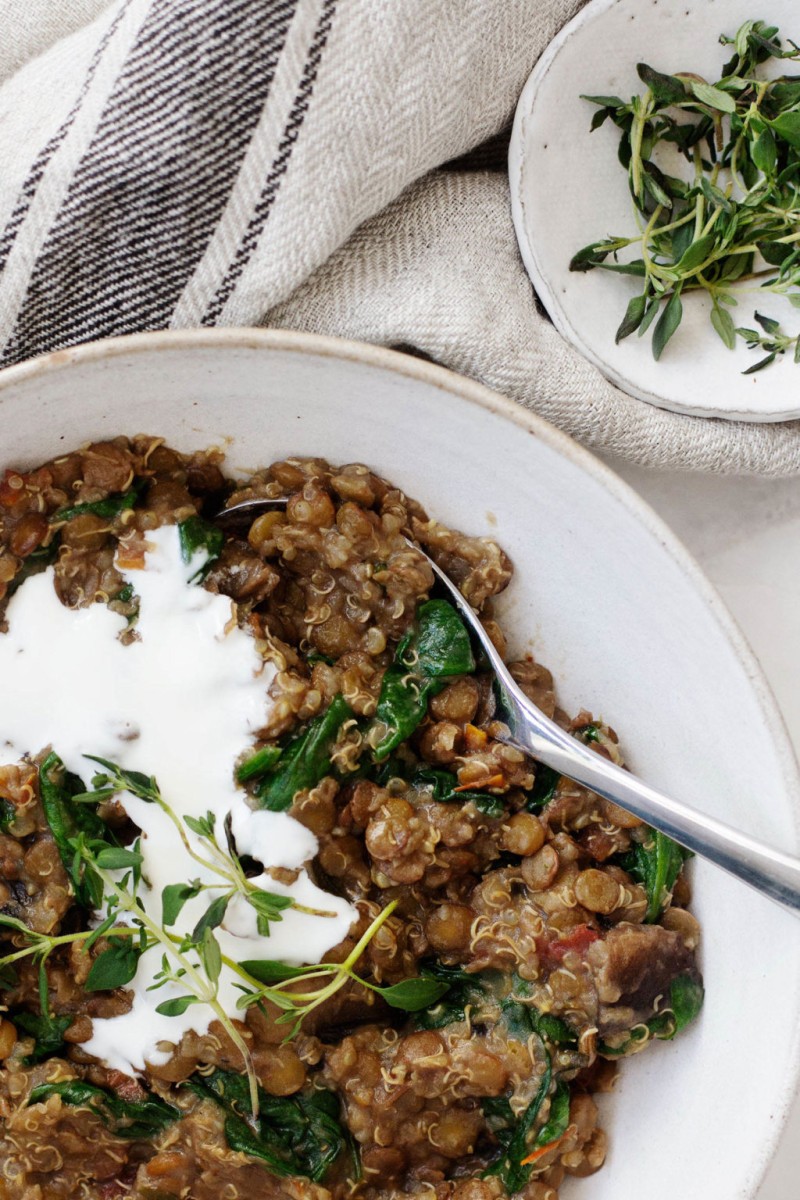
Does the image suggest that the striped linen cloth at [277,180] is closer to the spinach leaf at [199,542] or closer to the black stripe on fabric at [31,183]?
the black stripe on fabric at [31,183]

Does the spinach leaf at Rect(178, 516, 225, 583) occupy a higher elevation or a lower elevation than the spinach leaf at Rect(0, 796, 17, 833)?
higher

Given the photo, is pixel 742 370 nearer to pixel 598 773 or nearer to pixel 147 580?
pixel 598 773

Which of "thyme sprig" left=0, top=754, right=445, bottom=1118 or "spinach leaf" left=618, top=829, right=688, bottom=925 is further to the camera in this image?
"spinach leaf" left=618, top=829, right=688, bottom=925

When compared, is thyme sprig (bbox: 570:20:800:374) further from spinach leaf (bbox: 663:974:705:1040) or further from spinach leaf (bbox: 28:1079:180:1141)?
spinach leaf (bbox: 28:1079:180:1141)

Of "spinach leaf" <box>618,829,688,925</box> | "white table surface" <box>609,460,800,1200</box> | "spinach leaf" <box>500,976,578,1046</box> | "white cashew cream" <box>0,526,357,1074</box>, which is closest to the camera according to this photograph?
"white cashew cream" <box>0,526,357,1074</box>

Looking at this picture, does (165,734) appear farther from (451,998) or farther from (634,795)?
(634,795)

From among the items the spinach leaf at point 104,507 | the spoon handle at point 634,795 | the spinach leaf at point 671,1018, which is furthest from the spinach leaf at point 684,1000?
the spinach leaf at point 104,507

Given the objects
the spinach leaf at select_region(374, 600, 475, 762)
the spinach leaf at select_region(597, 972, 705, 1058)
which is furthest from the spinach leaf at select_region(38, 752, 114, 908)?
the spinach leaf at select_region(597, 972, 705, 1058)

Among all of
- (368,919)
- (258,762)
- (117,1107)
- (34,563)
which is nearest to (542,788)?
(368,919)
